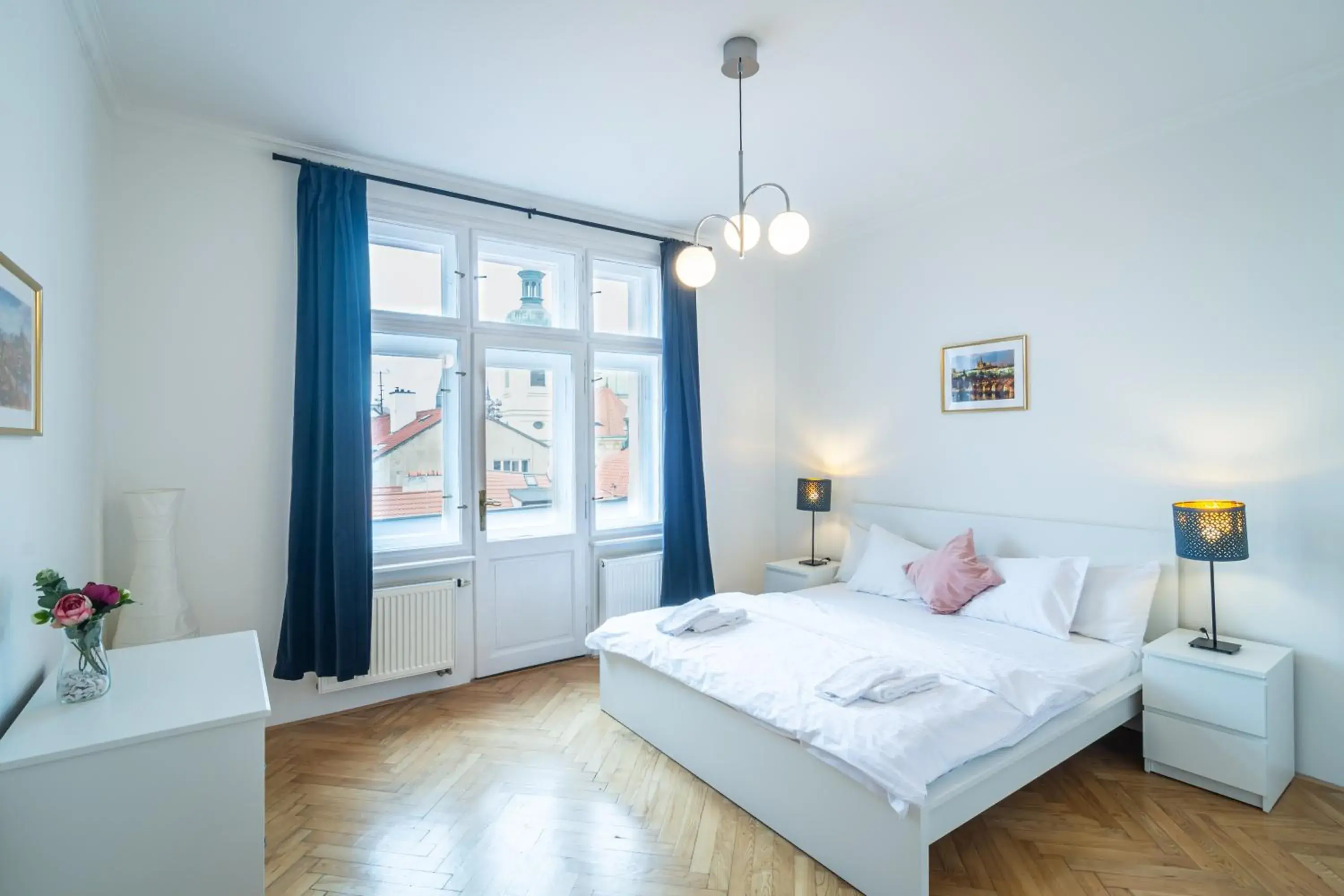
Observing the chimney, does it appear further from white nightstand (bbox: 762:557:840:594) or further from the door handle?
white nightstand (bbox: 762:557:840:594)

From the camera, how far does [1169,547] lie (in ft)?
9.71

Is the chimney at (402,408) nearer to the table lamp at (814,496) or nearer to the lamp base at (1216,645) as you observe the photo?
the table lamp at (814,496)

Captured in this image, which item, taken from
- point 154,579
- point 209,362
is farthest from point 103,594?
point 209,362

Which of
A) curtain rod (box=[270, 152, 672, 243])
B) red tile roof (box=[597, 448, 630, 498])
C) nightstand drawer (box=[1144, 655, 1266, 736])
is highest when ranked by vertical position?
curtain rod (box=[270, 152, 672, 243])

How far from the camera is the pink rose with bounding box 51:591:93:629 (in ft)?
5.15

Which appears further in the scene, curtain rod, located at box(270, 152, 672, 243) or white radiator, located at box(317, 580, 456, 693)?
white radiator, located at box(317, 580, 456, 693)

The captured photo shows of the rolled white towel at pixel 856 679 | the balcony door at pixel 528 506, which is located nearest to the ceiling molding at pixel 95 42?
the balcony door at pixel 528 506

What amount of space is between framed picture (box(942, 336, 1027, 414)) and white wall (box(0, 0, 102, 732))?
4102 millimetres

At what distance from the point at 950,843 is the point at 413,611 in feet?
8.87

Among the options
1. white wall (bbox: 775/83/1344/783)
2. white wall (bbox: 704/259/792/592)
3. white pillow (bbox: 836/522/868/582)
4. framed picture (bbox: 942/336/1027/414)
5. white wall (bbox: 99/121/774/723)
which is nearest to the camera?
white wall (bbox: 775/83/1344/783)

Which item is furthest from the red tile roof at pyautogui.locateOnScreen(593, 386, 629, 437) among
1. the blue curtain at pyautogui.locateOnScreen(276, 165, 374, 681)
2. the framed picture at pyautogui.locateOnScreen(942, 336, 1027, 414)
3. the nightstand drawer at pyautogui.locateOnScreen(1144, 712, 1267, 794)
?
the nightstand drawer at pyautogui.locateOnScreen(1144, 712, 1267, 794)

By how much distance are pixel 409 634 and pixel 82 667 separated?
174cm

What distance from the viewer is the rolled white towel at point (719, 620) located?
2.97 meters

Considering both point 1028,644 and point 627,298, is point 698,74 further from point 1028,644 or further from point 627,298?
point 1028,644
